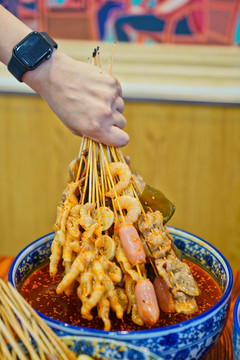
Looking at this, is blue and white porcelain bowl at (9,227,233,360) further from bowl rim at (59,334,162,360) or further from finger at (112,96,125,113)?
finger at (112,96,125,113)

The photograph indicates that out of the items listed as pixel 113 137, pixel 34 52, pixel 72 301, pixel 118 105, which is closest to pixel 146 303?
pixel 72 301

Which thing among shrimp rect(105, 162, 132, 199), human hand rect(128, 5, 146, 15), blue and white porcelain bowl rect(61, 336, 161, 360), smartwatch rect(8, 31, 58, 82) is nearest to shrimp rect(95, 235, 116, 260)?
shrimp rect(105, 162, 132, 199)

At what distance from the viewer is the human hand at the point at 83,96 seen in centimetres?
88

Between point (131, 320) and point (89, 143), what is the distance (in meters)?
0.40

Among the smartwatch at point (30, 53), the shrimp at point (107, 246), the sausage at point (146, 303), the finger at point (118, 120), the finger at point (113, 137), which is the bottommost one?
the sausage at point (146, 303)

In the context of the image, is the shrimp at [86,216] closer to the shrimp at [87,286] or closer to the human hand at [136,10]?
the shrimp at [87,286]

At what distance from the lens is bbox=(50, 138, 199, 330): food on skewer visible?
755 millimetres

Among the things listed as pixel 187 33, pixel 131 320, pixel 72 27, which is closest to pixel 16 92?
pixel 72 27

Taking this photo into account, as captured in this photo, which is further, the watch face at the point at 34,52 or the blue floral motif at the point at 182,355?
the watch face at the point at 34,52

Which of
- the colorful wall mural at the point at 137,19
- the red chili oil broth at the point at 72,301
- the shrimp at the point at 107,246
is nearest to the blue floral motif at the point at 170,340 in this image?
the red chili oil broth at the point at 72,301

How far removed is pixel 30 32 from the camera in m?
0.99

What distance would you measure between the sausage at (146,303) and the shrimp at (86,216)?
0.16 m

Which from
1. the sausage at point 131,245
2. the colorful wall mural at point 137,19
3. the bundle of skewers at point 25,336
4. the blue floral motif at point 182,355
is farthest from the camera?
the colorful wall mural at point 137,19

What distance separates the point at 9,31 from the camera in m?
0.98
